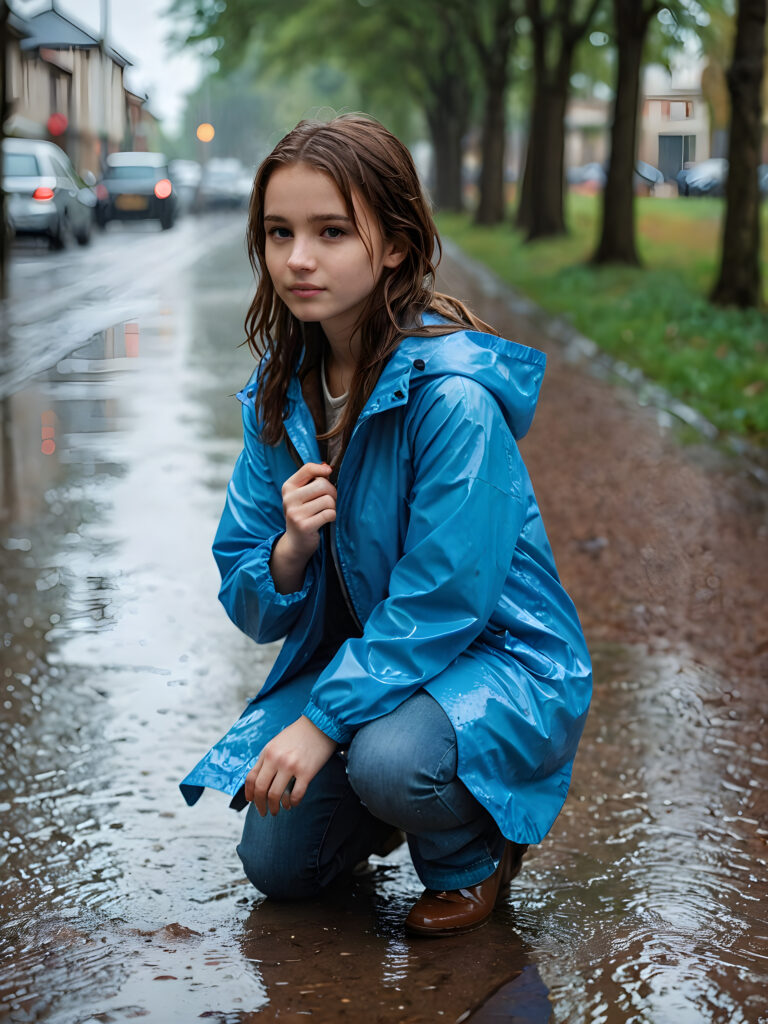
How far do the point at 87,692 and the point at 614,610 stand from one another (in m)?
1.92

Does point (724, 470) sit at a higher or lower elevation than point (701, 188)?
lower

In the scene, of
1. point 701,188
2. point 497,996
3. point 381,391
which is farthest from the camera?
point 701,188

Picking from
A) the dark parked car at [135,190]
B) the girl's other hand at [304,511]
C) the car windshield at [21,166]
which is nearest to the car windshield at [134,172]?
the dark parked car at [135,190]

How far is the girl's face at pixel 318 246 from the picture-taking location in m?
2.49

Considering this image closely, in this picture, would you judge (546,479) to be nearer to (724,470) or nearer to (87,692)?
(724,470)

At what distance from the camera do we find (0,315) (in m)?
13.6

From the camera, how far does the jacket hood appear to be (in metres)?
2.48

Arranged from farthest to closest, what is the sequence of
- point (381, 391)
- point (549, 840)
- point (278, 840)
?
point (549, 840), point (278, 840), point (381, 391)

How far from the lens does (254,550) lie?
8.63ft

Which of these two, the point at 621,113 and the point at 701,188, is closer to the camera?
the point at 701,188

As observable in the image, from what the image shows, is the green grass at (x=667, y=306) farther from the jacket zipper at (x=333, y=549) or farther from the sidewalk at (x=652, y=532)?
the jacket zipper at (x=333, y=549)

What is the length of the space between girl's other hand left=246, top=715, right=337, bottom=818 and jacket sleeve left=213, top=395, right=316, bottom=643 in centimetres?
30

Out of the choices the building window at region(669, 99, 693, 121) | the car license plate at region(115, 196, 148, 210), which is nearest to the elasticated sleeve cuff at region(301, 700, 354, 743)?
the building window at region(669, 99, 693, 121)

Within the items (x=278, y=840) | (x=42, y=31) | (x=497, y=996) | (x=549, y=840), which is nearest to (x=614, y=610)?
(x=549, y=840)
